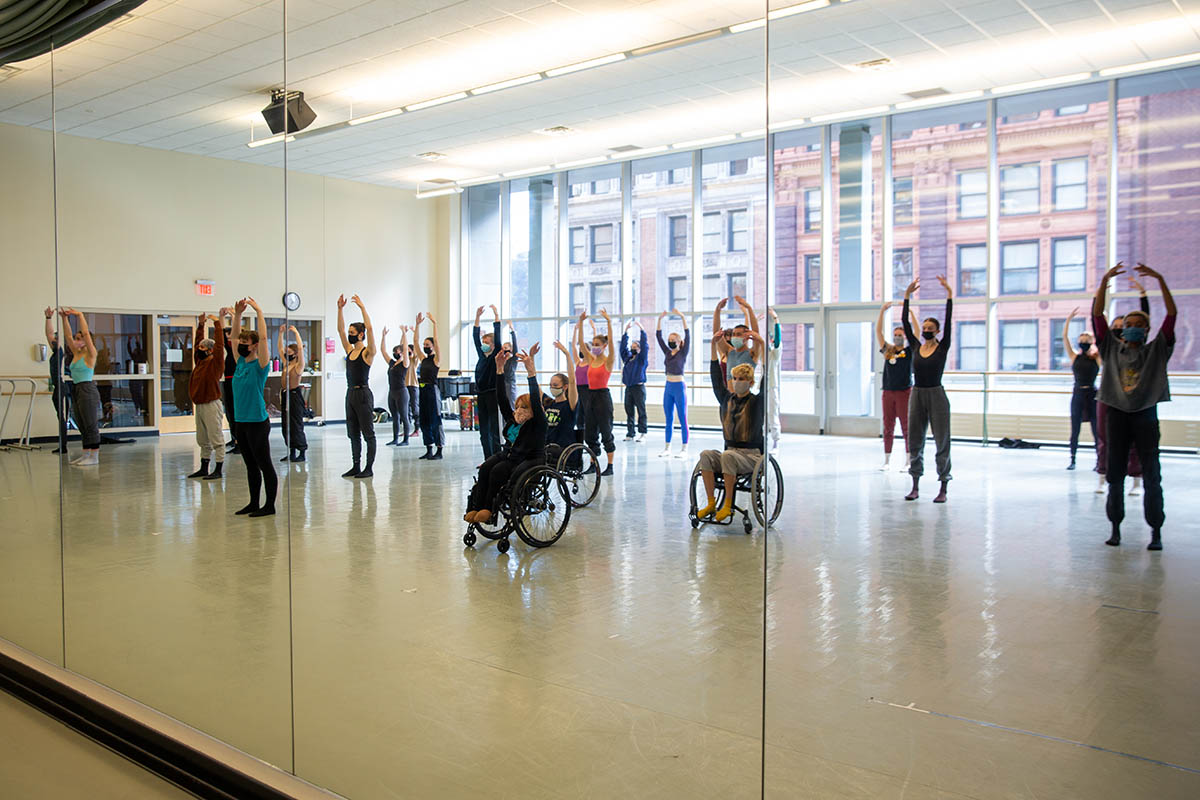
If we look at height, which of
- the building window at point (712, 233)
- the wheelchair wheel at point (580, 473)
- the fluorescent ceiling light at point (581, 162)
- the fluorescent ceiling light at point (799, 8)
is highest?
the fluorescent ceiling light at point (799, 8)

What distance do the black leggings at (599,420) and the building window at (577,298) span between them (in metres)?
0.46

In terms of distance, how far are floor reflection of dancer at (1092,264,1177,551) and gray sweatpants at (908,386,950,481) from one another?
0.52 m

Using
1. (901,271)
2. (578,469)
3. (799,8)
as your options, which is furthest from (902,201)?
(799,8)

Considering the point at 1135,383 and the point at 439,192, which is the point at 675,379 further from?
the point at 1135,383

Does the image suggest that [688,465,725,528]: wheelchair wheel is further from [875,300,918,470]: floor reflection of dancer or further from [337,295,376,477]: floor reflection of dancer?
[337,295,376,477]: floor reflection of dancer

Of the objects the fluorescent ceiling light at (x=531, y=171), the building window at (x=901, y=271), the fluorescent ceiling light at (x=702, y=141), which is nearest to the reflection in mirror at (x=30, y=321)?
the fluorescent ceiling light at (x=531, y=171)

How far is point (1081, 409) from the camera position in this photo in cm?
173

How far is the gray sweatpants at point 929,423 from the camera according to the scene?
7.88ft

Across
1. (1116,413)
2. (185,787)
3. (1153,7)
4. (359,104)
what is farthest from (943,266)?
(185,787)

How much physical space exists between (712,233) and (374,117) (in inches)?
42.9

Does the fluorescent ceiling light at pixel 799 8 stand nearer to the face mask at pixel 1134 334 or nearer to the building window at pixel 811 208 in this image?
the building window at pixel 811 208

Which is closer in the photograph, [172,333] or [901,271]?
[901,271]

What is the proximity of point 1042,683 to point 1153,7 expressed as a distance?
1.77 m

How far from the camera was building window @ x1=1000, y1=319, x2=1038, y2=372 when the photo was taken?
1.64 meters
